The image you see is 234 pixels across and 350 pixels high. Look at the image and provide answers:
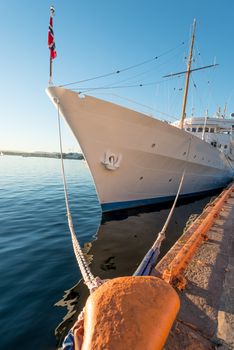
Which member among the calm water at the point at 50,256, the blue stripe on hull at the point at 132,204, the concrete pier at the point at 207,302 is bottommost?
the calm water at the point at 50,256

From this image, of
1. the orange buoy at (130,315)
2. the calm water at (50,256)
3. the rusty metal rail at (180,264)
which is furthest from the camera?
the calm water at (50,256)

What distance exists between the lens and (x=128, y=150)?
7.62 meters

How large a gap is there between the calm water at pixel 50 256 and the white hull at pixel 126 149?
→ 3.27ft

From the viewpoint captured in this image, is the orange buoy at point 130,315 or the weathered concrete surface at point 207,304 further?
the weathered concrete surface at point 207,304

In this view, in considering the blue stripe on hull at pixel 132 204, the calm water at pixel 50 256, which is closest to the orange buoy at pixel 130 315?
the calm water at pixel 50 256

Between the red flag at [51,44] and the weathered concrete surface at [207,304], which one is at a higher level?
the red flag at [51,44]

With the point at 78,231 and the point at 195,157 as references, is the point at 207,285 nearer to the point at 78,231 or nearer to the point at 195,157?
the point at 78,231

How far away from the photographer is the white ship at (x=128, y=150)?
6.55 metres

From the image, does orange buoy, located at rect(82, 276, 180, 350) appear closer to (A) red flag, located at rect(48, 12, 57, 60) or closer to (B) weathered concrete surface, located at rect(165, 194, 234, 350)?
(B) weathered concrete surface, located at rect(165, 194, 234, 350)

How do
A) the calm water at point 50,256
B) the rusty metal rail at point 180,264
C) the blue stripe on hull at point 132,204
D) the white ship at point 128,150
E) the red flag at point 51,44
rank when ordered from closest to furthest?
the rusty metal rail at point 180,264, the calm water at point 50,256, the red flag at point 51,44, the white ship at point 128,150, the blue stripe on hull at point 132,204

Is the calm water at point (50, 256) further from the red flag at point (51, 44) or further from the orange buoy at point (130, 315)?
the red flag at point (51, 44)

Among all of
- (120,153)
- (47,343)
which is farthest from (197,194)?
(47,343)

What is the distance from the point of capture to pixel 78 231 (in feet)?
21.8

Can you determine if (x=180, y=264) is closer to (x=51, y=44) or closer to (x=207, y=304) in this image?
(x=207, y=304)
